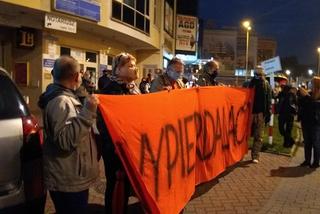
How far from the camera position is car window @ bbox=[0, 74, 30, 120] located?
4.43 m

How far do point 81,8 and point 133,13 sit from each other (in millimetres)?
7930

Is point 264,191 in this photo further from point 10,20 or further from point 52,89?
point 10,20

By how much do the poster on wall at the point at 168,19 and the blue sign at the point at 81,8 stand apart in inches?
675

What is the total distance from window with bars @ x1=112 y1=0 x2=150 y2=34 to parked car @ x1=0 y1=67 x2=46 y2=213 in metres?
19.8

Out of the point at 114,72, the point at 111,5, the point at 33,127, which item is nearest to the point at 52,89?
the point at 33,127

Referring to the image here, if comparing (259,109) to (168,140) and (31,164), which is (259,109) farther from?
(31,164)

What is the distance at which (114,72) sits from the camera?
5.30 metres

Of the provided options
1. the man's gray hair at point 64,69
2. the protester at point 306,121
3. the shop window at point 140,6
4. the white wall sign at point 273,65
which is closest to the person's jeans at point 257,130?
the protester at point 306,121

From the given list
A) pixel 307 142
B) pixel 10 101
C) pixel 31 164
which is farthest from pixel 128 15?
pixel 31 164

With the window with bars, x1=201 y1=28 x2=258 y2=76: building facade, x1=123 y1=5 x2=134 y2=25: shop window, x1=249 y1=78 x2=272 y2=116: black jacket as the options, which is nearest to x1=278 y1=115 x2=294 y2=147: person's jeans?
x1=249 y1=78 x2=272 y2=116: black jacket

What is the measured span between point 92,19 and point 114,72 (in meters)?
16.1

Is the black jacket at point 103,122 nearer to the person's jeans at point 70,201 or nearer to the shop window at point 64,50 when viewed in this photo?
the person's jeans at point 70,201

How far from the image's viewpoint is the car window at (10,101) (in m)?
4.43

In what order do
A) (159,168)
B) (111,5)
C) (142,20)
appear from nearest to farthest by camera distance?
(159,168)
(111,5)
(142,20)
